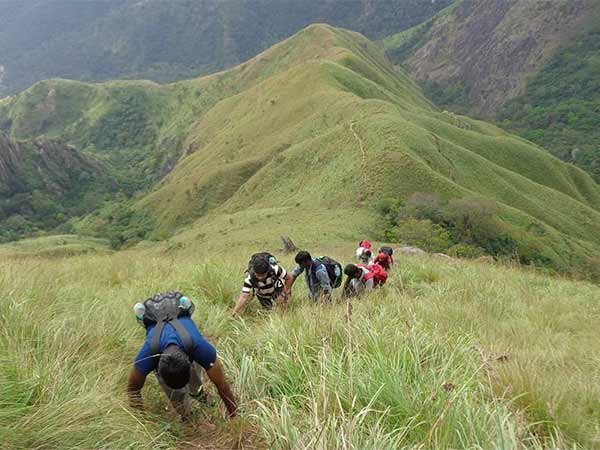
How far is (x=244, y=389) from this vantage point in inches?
142

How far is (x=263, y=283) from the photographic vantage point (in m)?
5.91

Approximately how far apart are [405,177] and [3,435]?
127 feet

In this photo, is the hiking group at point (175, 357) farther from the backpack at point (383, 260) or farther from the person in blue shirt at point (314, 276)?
the backpack at point (383, 260)

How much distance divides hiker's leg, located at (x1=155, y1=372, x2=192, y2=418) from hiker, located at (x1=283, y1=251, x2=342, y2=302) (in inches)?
115

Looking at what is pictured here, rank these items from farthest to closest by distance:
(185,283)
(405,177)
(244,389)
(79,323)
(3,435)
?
(405,177)
(185,283)
(79,323)
(244,389)
(3,435)

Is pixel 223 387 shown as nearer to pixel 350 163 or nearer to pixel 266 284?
pixel 266 284

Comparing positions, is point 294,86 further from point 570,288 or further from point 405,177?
point 570,288

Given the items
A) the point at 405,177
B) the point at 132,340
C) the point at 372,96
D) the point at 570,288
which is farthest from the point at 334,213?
the point at 372,96

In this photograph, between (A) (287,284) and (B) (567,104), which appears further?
(B) (567,104)

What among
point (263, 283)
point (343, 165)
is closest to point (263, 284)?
point (263, 283)

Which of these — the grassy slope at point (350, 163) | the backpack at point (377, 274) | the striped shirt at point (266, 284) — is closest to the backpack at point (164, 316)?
the striped shirt at point (266, 284)

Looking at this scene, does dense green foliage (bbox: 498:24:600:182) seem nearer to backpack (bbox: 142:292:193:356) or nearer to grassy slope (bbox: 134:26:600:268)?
grassy slope (bbox: 134:26:600:268)

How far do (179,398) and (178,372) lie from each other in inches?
13.2

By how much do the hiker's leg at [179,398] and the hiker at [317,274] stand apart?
2912mm
